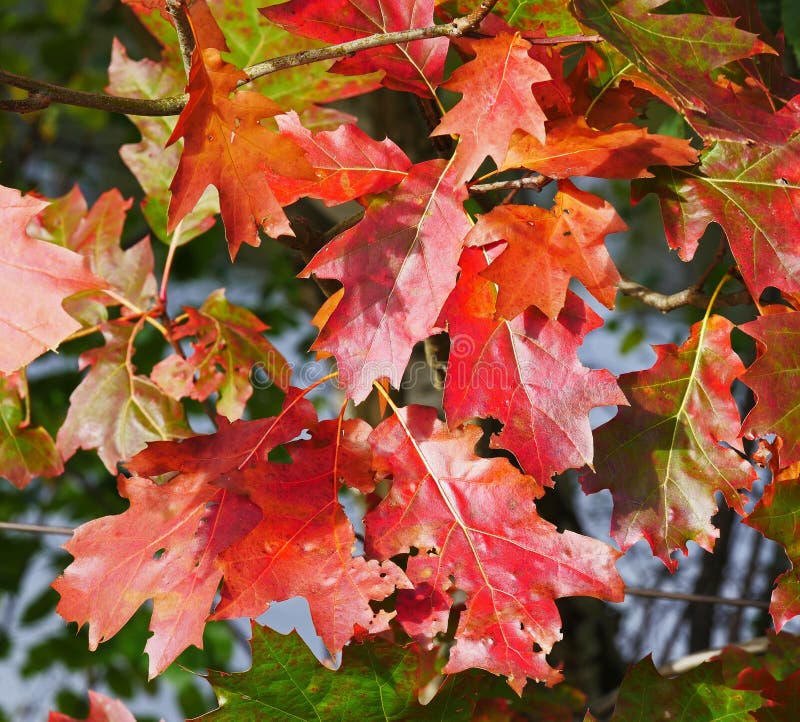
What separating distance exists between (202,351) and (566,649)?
2.09 feet

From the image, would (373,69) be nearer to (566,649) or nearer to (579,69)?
(579,69)

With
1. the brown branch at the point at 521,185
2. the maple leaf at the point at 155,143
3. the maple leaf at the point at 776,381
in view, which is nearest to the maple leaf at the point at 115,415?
the maple leaf at the point at 155,143

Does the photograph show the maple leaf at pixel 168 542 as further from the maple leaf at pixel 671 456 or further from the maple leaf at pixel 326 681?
the maple leaf at pixel 671 456

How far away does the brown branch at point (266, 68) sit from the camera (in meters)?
0.43

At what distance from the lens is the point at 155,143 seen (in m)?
0.82

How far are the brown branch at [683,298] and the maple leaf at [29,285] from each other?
37 cm

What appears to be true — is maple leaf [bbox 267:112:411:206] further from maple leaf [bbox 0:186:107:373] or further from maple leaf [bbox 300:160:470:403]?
maple leaf [bbox 0:186:107:373]

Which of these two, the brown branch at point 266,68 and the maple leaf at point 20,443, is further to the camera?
the maple leaf at point 20,443

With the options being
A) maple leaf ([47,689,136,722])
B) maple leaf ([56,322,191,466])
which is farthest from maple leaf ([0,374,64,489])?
maple leaf ([47,689,136,722])

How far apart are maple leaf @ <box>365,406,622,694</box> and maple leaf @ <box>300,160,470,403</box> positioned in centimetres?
9

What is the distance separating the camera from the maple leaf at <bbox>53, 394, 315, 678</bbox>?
0.53 meters

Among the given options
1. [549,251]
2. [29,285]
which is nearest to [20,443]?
[29,285]

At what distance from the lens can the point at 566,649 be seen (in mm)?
1074

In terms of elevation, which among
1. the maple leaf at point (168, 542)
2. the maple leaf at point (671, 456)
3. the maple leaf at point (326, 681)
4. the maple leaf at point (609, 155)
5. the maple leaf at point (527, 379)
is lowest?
the maple leaf at point (326, 681)
